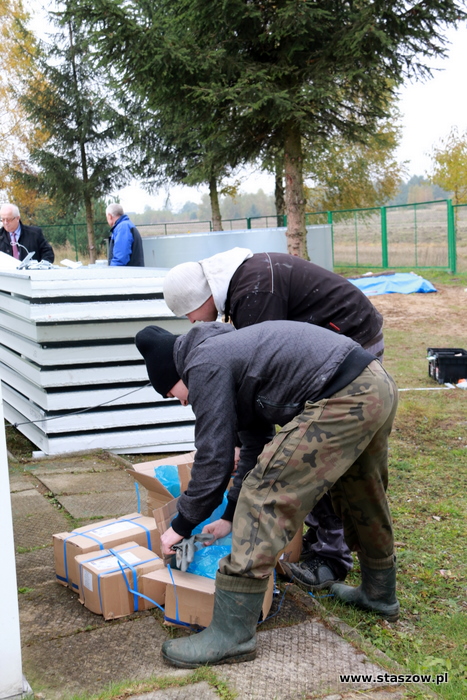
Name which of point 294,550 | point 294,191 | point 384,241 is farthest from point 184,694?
point 384,241

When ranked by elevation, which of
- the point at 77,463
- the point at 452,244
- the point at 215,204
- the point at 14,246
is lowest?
the point at 77,463

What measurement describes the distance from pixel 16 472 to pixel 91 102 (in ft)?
68.6

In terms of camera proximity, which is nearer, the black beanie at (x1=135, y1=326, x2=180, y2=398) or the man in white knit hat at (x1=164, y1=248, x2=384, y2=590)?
the black beanie at (x1=135, y1=326, x2=180, y2=398)

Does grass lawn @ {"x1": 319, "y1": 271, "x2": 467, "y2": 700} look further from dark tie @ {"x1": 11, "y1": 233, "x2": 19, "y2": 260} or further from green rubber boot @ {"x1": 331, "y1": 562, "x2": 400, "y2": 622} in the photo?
dark tie @ {"x1": 11, "y1": 233, "x2": 19, "y2": 260}

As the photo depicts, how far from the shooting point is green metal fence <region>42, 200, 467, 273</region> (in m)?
20.0

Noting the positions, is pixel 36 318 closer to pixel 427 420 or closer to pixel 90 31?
→ pixel 427 420

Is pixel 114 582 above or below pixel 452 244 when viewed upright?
below

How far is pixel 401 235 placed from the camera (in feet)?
73.5

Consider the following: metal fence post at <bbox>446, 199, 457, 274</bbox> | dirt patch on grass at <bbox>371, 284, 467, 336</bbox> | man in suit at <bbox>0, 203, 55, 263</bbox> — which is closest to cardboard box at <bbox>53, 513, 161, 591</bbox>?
man in suit at <bbox>0, 203, 55, 263</bbox>

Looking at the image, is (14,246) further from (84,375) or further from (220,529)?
(220,529)

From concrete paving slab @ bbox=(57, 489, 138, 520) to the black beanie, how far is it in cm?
174

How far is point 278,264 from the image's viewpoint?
302cm

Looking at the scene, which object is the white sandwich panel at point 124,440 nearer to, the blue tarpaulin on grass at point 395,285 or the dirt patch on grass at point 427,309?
the dirt patch on grass at point 427,309

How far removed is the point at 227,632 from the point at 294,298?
139 centimetres
